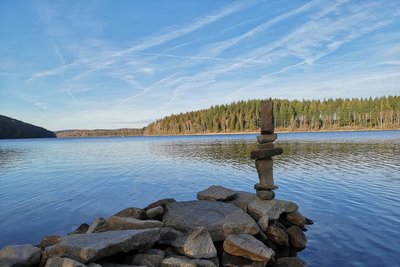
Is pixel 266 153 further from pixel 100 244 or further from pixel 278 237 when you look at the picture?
pixel 100 244

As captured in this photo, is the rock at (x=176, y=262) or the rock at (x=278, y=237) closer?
the rock at (x=176, y=262)

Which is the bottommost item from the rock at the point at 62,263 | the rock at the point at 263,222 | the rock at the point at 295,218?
the rock at the point at 295,218

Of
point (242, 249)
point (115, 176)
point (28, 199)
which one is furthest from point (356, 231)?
point (115, 176)

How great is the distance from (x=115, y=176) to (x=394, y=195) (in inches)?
1014

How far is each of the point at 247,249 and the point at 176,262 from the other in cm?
253

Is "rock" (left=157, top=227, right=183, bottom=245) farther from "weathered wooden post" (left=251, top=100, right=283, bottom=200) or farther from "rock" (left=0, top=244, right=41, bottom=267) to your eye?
"weathered wooden post" (left=251, top=100, right=283, bottom=200)

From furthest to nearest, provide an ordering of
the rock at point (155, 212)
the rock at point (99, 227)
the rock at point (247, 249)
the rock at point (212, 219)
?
→ the rock at point (155, 212) < the rock at point (212, 219) < the rock at point (99, 227) < the rock at point (247, 249)

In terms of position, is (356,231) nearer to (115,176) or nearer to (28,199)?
(28,199)

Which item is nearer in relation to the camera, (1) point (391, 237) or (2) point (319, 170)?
(1) point (391, 237)

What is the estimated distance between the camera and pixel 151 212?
13523mm

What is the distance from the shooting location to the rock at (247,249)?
10.1 meters

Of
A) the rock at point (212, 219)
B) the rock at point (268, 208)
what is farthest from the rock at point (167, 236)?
the rock at point (268, 208)

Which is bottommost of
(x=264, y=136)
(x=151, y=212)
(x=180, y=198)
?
(x=180, y=198)

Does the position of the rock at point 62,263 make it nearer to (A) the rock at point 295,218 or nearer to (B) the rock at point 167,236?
(B) the rock at point 167,236
